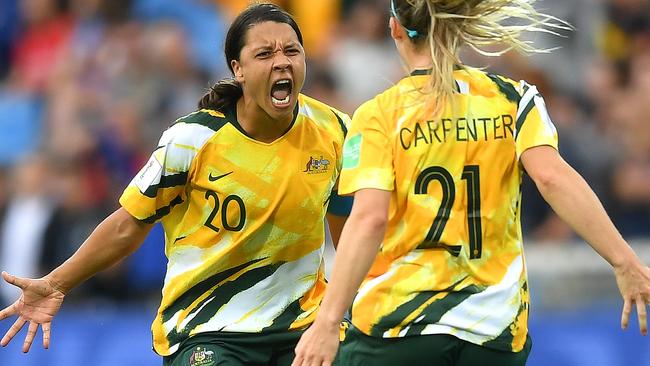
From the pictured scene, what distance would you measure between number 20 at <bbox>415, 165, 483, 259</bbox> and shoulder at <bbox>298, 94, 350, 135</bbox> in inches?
48.9

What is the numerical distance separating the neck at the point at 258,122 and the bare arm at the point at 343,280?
1277mm

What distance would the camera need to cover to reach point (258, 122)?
538 centimetres

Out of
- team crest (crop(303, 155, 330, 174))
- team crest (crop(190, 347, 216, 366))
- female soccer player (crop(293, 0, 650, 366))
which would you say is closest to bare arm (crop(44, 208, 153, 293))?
team crest (crop(190, 347, 216, 366))

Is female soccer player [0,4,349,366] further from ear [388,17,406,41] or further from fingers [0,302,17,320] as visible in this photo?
ear [388,17,406,41]

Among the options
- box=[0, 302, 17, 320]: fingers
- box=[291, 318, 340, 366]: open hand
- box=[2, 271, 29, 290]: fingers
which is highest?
box=[291, 318, 340, 366]: open hand

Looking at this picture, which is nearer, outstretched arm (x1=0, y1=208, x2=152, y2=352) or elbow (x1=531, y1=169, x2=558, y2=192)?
elbow (x1=531, y1=169, x2=558, y2=192)

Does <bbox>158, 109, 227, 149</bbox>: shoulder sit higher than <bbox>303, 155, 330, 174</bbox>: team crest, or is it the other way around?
<bbox>158, 109, 227, 149</bbox>: shoulder

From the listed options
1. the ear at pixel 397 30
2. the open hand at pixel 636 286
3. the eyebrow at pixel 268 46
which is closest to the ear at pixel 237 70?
the eyebrow at pixel 268 46

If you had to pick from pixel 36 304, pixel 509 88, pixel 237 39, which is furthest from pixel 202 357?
pixel 509 88

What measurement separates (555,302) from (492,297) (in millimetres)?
4551

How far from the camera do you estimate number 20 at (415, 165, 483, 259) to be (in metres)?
4.31

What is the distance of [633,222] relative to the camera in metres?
9.46

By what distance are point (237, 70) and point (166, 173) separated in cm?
54

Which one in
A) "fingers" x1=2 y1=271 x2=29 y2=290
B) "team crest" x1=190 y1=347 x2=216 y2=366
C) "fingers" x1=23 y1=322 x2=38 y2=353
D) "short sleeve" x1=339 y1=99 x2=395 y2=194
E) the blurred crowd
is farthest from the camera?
the blurred crowd
